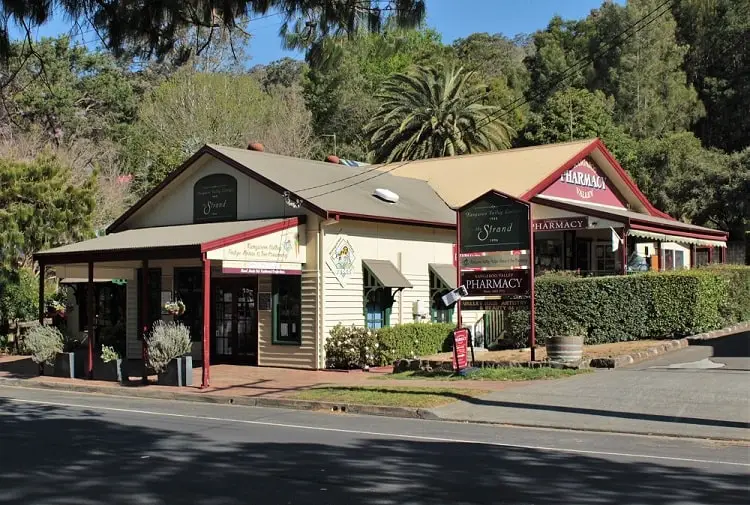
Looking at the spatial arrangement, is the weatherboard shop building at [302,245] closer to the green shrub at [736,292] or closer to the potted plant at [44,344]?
the potted plant at [44,344]

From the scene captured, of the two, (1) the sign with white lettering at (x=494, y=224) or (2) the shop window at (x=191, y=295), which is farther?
(2) the shop window at (x=191, y=295)

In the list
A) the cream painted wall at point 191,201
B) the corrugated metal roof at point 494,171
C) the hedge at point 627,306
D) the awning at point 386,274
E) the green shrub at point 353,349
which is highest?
the corrugated metal roof at point 494,171

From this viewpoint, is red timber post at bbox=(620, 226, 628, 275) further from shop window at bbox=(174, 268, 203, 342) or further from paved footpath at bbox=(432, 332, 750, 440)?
shop window at bbox=(174, 268, 203, 342)

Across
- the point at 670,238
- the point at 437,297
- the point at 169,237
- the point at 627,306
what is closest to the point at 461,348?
the point at 627,306

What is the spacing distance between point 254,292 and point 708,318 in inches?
455

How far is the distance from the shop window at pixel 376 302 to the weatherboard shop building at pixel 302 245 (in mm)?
31

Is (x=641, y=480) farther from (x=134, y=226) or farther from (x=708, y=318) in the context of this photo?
(x=134, y=226)

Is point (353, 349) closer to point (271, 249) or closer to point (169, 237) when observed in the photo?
point (271, 249)

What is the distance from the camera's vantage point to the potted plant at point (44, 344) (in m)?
20.7

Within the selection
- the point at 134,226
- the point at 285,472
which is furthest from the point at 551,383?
the point at 134,226

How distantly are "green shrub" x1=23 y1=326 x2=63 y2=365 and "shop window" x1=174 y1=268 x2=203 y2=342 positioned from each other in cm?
378

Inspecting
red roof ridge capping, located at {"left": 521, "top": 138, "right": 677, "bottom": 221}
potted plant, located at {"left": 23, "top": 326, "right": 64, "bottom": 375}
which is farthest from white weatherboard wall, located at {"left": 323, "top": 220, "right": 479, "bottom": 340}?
potted plant, located at {"left": 23, "top": 326, "right": 64, "bottom": 375}

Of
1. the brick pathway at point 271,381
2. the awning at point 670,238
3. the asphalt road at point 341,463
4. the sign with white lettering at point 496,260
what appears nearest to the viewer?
the asphalt road at point 341,463

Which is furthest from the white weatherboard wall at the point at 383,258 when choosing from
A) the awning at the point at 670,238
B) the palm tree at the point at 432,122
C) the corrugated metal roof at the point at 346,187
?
the palm tree at the point at 432,122
